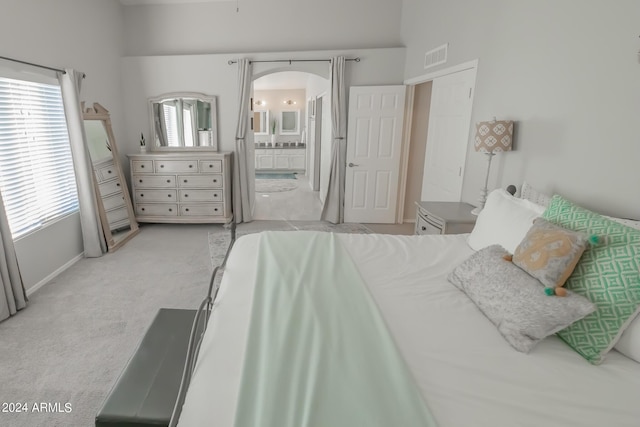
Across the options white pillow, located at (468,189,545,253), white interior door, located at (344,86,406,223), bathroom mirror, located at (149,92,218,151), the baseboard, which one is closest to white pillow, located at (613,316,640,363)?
white pillow, located at (468,189,545,253)

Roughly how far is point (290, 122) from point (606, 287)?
9.93 m

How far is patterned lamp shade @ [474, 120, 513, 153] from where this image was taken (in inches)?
93.1

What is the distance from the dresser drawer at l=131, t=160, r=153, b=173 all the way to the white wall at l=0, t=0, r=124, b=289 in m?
0.51

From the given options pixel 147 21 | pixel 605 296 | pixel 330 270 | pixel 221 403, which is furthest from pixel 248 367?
pixel 147 21

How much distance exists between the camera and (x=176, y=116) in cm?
488

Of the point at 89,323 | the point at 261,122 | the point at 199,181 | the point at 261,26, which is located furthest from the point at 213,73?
the point at 261,122

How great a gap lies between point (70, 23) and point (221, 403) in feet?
14.1

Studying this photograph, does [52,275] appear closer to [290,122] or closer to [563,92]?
[563,92]

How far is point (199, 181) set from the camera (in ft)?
15.1

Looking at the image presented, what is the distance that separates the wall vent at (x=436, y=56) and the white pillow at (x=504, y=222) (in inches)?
80.0

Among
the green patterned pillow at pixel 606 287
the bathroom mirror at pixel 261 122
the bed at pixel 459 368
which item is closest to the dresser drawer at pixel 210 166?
the bed at pixel 459 368

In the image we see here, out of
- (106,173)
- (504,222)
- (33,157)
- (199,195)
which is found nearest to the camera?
(504,222)

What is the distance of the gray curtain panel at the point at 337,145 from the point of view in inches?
181

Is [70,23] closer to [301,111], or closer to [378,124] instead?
[378,124]
